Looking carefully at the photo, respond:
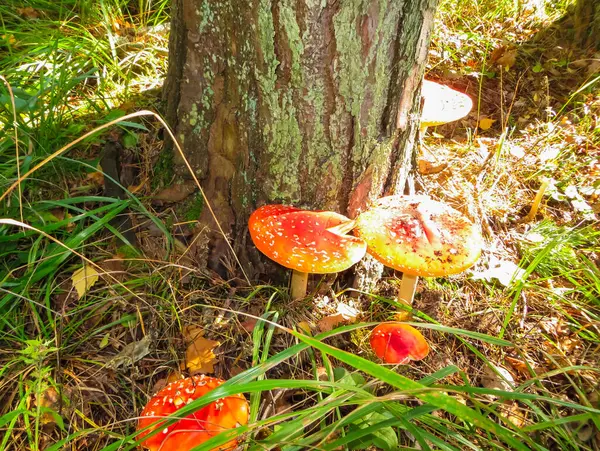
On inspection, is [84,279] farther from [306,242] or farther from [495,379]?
[495,379]

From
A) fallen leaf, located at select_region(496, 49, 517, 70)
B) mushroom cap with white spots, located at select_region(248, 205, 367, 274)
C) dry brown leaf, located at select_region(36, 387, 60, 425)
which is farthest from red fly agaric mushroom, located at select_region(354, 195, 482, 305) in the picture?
fallen leaf, located at select_region(496, 49, 517, 70)

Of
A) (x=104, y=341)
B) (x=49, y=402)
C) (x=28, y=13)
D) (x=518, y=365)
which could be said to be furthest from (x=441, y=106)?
(x=28, y=13)

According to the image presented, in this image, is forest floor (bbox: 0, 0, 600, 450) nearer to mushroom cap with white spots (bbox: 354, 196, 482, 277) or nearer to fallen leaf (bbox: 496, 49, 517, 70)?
mushroom cap with white spots (bbox: 354, 196, 482, 277)

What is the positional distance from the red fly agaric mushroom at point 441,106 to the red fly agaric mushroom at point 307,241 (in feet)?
3.35

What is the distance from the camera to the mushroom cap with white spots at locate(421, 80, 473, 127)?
272 centimetres

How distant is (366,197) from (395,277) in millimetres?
578

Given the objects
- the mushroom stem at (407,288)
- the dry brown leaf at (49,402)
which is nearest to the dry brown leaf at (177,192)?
the dry brown leaf at (49,402)

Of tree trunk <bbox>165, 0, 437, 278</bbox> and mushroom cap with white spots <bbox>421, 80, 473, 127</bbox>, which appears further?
mushroom cap with white spots <bbox>421, 80, 473, 127</bbox>

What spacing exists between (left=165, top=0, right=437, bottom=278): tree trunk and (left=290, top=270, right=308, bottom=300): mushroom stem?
0.75 feet

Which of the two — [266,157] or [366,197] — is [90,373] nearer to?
[266,157]

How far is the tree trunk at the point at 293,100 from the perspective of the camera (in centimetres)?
196

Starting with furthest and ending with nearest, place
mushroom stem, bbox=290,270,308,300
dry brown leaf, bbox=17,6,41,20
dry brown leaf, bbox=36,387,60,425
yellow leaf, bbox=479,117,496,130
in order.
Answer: dry brown leaf, bbox=17,6,41,20 < yellow leaf, bbox=479,117,496,130 < mushroom stem, bbox=290,270,308,300 < dry brown leaf, bbox=36,387,60,425

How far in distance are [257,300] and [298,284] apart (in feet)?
0.78

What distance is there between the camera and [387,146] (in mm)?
2348
